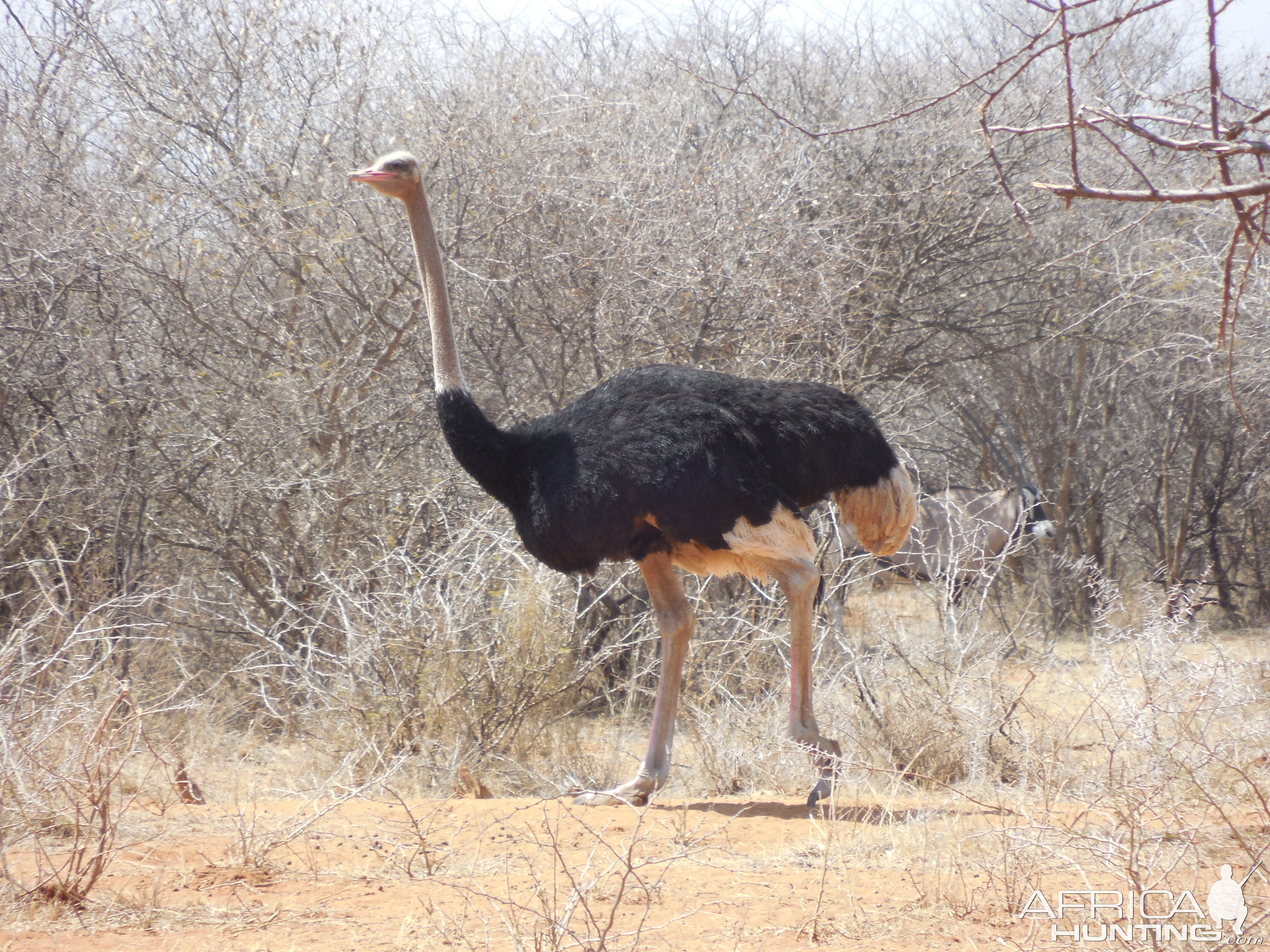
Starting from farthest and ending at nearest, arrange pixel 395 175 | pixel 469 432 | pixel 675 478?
pixel 395 175, pixel 469 432, pixel 675 478

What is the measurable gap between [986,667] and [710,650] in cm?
159

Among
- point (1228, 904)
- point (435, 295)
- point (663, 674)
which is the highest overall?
point (435, 295)

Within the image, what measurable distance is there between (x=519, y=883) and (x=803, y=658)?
1477 mm

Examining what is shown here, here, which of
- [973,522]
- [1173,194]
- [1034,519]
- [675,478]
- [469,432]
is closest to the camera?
[1173,194]

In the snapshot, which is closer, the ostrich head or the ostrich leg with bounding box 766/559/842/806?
the ostrich leg with bounding box 766/559/842/806

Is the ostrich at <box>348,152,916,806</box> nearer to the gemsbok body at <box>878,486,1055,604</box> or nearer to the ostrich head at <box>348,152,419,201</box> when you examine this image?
the ostrich head at <box>348,152,419,201</box>

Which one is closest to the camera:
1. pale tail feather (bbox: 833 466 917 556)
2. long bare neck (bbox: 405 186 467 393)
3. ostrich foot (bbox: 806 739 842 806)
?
ostrich foot (bbox: 806 739 842 806)

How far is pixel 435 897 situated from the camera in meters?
3.43

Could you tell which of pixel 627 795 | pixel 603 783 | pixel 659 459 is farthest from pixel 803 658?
pixel 603 783

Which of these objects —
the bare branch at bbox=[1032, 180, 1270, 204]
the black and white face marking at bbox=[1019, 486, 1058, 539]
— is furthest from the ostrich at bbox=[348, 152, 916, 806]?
the black and white face marking at bbox=[1019, 486, 1058, 539]

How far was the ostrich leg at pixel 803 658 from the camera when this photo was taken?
14.7 feet

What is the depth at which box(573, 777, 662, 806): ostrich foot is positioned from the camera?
4461 mm

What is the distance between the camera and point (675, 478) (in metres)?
4.18

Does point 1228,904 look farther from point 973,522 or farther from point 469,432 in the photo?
point 973,522
